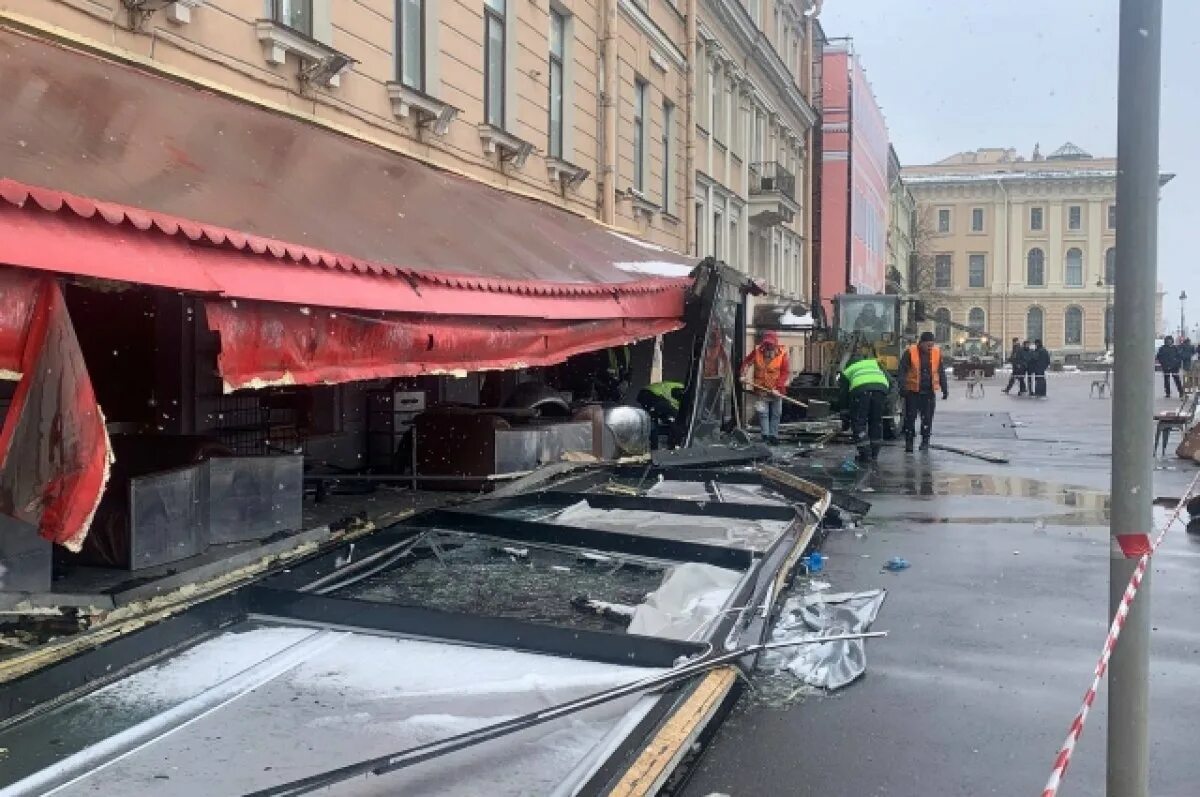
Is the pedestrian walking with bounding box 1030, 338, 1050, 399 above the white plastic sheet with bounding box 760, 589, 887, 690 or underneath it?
above

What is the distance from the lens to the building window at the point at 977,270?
7156 cm

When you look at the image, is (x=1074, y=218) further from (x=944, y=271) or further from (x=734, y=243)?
(x=734, y=243)

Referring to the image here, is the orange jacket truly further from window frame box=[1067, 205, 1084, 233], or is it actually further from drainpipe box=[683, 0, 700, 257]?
window frame box=[1067, 205, 1084, 233]

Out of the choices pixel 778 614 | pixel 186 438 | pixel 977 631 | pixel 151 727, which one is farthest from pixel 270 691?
pixel 977 631

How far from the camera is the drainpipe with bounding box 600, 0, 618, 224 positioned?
14.6 meters

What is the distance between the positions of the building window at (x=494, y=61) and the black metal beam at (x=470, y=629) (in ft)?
25.5

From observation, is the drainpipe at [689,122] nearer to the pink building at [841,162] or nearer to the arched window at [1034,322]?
the pink building at [841,162]

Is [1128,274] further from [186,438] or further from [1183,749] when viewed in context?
[186,438]

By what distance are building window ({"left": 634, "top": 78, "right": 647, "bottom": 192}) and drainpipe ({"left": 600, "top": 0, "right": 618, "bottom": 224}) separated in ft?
5.69

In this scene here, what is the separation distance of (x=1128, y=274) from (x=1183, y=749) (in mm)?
2513

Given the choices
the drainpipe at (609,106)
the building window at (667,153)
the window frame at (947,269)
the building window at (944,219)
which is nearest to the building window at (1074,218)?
A: the window frame at (947,269)

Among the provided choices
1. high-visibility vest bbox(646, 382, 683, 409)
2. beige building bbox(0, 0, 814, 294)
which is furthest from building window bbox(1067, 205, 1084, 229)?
high-visibility vest bbox(646, 382, 683, 409)

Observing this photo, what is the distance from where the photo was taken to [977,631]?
5512 mm

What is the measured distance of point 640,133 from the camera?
16.8m
